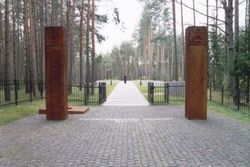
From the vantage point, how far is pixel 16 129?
1210 centimetres

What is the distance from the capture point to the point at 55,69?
596 inches

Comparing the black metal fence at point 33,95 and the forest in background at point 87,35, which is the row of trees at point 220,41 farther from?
the black metal fence at point 33,95

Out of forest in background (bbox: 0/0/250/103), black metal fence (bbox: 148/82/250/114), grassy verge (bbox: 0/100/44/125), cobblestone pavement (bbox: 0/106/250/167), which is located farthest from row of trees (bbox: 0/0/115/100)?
cobblestone pavement (bbox: 0/106/250/167)

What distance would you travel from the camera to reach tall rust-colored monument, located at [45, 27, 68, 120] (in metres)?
15.0

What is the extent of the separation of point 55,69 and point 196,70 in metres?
5.02

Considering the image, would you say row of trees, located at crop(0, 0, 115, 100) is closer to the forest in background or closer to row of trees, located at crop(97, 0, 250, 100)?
the forest in background

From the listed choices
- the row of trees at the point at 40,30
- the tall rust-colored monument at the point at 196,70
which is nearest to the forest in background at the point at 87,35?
the row of trees at the point at 40,30

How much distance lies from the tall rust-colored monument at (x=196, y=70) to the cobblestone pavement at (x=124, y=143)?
0.70 m

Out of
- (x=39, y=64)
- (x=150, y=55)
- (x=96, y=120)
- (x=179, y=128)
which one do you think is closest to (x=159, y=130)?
(x=179, y=128)

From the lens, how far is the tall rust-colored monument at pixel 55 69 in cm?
1498

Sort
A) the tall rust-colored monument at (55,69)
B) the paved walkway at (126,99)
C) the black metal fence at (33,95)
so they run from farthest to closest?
the paved walkway at (126,99)
the black metal fence at (33,95)
the tall rust-colored monument at (55,69)

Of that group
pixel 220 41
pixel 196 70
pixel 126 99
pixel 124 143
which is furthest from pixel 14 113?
pixel 220 41

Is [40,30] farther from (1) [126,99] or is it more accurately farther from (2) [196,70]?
(2) [196,70]

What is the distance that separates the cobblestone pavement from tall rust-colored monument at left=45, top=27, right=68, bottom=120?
0.87 m
